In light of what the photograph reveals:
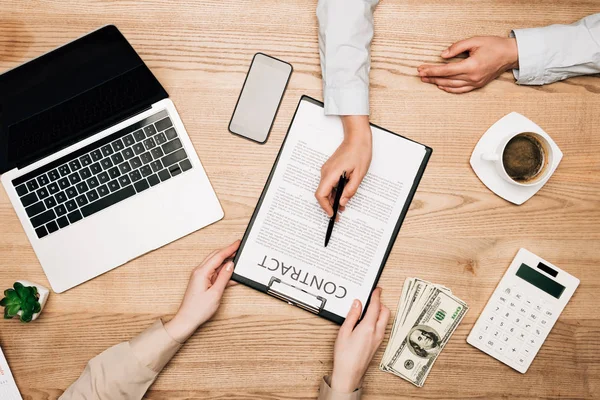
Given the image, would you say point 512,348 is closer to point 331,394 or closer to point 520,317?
point 520,317

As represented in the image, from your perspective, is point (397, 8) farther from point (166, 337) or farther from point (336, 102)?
point (166, 337)

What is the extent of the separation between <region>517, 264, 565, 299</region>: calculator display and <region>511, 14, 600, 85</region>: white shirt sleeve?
0.37 m

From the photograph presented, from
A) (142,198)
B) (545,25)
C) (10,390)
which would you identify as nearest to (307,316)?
(142,198)

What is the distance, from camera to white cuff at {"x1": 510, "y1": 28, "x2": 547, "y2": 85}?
2.91 ft

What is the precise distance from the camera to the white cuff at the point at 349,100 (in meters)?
0.85

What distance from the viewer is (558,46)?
0.89 metres

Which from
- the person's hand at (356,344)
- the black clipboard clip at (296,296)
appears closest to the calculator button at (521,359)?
the person's hand at (356,344)

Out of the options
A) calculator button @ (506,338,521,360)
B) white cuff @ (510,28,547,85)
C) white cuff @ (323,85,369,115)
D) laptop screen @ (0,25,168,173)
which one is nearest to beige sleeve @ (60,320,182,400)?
laptop screen @ (0,25,168,173)

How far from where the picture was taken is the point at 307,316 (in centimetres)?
90

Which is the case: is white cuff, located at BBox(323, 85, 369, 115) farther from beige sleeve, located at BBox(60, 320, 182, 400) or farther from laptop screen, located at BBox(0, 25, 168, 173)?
beige sleeve, located at BBox(60, 320, 182, 400)

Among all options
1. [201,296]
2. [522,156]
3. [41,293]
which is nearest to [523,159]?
[522,156]

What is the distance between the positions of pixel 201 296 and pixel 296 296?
0.55ft

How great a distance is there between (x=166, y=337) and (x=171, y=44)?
529 millimetres

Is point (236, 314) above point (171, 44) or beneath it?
beneath
